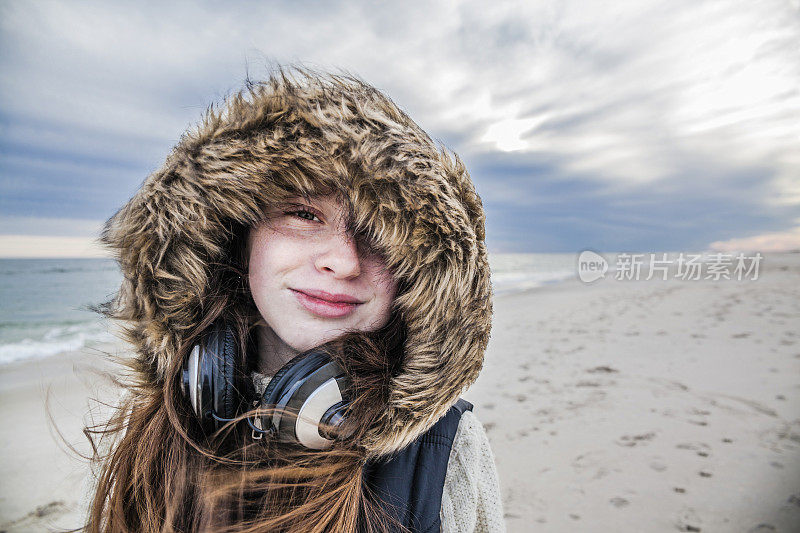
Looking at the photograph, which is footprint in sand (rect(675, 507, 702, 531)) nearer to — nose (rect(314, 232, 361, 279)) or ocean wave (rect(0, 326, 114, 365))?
nose (rect(314, 232, 361, 279))

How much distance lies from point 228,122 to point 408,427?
86 cm

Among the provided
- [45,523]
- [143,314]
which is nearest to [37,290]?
[45,523]

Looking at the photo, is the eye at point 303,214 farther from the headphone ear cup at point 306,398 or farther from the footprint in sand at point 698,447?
the footprint in sand at point 698,447

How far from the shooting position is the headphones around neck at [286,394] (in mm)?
862

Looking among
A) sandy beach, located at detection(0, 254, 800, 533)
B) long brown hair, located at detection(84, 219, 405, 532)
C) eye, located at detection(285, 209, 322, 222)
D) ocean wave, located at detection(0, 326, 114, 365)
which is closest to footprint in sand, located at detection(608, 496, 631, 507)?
sandy beach, located at detection(0, 254, 800, 533)

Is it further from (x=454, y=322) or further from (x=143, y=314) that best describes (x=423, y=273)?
(x=143, y=314)

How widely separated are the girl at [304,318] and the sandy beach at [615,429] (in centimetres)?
40

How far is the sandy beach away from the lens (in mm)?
2176

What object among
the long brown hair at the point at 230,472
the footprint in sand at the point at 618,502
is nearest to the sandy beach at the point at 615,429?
the footprint in sand at the point at 618,502

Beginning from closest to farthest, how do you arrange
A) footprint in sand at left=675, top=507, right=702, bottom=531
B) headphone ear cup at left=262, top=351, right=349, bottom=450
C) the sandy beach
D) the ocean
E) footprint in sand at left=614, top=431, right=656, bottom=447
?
headphone ear cup at left=262, top=351, right=349, bottom=450
footprint in sand at left=675, top=507, right=702, bottom=531
the sandy beach
footprint in sand at left=614, top=431, right=656, bottom=447
the ocean

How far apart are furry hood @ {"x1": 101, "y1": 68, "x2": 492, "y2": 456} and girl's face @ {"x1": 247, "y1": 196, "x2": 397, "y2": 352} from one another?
0.16ft

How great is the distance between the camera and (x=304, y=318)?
3.20 feet

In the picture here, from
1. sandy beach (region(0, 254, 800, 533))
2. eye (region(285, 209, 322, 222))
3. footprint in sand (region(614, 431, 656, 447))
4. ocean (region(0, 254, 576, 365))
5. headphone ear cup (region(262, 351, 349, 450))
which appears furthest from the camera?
ocean (region(0, 254, 576, 365))

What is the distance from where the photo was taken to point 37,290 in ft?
43.5
